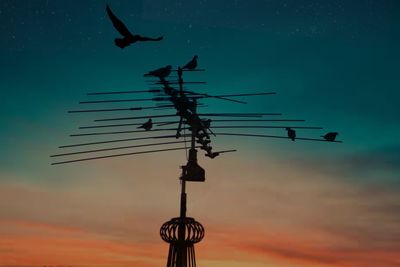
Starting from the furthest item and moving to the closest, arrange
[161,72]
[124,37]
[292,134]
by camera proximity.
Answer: [292,134], [161,72], [124,37]

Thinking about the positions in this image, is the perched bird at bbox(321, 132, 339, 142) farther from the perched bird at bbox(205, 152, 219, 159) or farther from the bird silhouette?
the bird silhouette

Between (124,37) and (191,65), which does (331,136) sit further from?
(124,37)

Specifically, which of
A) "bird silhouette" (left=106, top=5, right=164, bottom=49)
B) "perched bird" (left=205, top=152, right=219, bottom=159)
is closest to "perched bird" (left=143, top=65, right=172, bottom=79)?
"bird silhouette" (left=106, top=5, right=164, bottom=49)

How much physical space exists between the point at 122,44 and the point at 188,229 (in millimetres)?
4652

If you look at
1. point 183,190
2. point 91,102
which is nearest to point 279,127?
point 183,190

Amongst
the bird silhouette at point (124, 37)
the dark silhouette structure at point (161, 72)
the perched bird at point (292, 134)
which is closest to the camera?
the bird silhouette at point (124, 37)

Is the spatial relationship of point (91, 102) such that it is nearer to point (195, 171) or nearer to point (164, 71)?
point (164, 71)

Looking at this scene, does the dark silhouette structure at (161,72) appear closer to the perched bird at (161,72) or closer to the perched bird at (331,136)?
the perched bird at (161,72)

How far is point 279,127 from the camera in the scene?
1115 cm

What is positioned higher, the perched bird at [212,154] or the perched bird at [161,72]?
the perched bird at [161,72]

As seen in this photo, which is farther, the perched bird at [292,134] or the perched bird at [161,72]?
the perched bird at [292,134]

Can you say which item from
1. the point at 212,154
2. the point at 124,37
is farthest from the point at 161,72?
the point at 212,154

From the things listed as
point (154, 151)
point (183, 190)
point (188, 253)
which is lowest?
point (188, 253)

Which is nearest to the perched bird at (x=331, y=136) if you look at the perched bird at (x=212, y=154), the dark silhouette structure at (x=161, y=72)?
the perched bird at (x=212, y=154)
